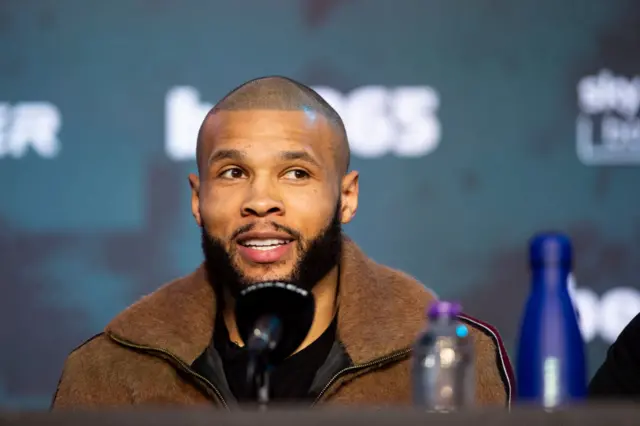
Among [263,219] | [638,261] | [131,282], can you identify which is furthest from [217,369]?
[638,261]

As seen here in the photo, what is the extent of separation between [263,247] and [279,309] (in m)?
0.55

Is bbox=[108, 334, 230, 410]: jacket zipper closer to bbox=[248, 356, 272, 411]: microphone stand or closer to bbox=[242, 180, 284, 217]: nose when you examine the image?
bbox=[242, 180, 284, 217]: nose

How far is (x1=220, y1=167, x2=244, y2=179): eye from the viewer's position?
86.8 inches

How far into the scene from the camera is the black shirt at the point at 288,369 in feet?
7.10

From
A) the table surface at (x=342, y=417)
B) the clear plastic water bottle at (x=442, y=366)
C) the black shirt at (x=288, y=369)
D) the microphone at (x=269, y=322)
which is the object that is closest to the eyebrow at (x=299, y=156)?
the black shirt at (x=288, y=369)

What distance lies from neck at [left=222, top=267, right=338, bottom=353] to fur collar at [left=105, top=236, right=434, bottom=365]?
0.02 metres

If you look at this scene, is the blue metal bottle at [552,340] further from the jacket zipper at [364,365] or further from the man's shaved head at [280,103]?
the man's shaved head at [280,103]

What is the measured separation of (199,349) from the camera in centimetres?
221

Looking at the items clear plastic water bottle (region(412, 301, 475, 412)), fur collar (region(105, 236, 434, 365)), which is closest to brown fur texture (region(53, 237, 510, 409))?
fur collar (region(105, 236, 434, 365))

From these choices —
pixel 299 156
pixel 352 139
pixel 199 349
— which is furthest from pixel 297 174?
pixel 352 139

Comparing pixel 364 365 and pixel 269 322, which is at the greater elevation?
pixel 269 322

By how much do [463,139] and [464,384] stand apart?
2.01m

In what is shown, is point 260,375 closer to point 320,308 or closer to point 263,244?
point 263,244

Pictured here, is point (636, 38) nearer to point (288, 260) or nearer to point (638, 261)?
point (638, 261)
